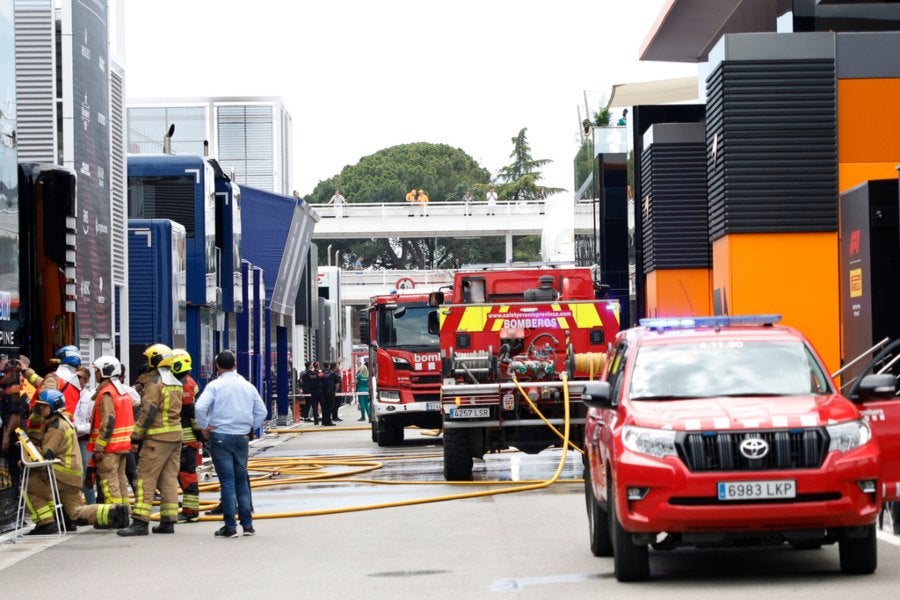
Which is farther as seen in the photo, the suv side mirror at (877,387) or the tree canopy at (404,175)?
the tree canopy at (404,175)

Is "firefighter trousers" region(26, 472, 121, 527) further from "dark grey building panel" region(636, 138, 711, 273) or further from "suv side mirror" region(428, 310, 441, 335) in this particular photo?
"dark grey building panel" region(636, 138, 711, 273)

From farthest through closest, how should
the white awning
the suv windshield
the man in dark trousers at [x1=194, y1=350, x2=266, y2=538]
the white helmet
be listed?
the white awning < the white helmet < the man in dark trousers at [x1=194, y1=350, x2=266, y2=538] < the suv windshield

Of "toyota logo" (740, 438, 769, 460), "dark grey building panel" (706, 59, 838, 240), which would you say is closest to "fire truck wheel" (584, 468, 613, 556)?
"toyota logo" (740, 438, 769, 460)

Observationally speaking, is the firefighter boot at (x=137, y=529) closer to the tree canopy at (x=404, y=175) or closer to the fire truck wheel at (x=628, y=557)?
the fire truck wheel at (x=628, y=557)

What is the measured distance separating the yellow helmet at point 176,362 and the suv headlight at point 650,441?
684cm

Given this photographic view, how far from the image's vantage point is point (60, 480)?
17234 mm

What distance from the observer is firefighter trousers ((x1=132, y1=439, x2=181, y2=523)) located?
16.6 m

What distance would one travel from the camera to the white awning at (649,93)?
50094 millimetres

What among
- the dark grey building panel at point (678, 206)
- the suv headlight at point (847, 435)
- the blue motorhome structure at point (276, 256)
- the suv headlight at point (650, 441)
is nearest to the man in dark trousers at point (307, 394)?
the blue motorhome structure at point (276, 256)

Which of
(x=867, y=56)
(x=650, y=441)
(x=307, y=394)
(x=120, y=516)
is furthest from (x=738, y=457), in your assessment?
(x=307, y=394)

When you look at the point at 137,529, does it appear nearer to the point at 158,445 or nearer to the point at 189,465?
the point at 158,445

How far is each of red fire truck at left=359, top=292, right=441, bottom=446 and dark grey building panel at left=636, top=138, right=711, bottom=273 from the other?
4844 millimetres

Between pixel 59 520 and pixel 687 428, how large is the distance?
27.6 ft

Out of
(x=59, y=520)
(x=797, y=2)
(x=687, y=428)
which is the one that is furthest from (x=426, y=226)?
(x=687, y=428)
